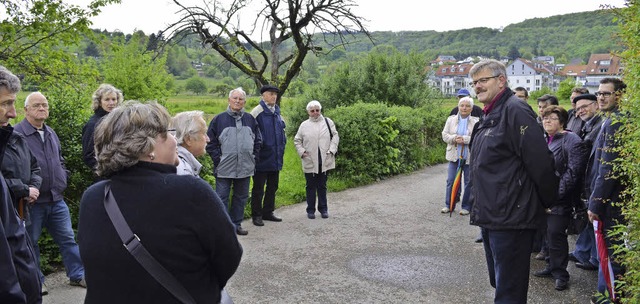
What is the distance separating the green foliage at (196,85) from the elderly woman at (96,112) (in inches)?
2047

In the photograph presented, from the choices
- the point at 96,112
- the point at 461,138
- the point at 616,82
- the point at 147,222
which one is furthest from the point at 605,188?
the point at 96,112

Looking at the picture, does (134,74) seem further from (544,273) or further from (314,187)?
(544,273)

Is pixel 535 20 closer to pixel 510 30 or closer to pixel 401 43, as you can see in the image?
pixel 510 30

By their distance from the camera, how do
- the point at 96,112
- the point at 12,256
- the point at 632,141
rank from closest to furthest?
the point at 12,256 → the point at 632,141 → the point at 96,112

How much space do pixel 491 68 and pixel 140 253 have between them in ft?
10.5

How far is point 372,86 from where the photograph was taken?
57.8ft

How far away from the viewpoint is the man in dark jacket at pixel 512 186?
12.5 ft

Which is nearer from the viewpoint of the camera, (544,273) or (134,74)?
(544,273)

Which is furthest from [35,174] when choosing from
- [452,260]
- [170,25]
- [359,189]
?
[170,25]

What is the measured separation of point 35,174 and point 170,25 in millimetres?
9406

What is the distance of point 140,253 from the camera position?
2033 millimetres

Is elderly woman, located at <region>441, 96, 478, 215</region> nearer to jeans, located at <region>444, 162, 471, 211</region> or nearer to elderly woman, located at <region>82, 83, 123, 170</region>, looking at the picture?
jeans, located at <region>444, 162, 471, 211</region>

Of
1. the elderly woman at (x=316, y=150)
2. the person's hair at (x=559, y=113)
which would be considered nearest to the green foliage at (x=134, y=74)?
the elderly woman at (x=316, y=150)

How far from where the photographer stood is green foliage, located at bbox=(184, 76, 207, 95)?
56553 mm
